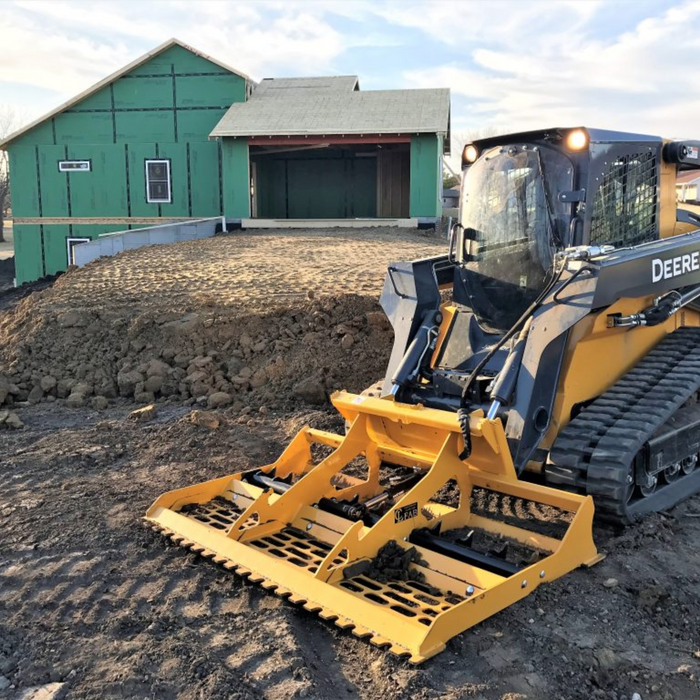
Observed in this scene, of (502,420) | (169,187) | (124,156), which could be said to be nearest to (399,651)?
(502,420)

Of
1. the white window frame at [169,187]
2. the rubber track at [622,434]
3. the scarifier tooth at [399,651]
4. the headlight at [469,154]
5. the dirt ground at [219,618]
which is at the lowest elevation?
the dirt ground at [219,618]

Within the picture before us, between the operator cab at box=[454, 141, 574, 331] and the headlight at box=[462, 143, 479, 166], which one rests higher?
the headlight at box=[462, 143, 479, 166]

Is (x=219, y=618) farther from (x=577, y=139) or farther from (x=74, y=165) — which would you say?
(x=74, y=165)

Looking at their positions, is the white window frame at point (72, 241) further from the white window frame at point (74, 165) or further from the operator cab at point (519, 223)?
the operator cab at point (519, 223)

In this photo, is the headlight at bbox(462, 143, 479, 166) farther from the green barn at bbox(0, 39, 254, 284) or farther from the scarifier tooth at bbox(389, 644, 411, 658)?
the green barn at bbox(0, 39, 254, 284)

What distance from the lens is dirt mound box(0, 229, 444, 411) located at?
25.7 feet

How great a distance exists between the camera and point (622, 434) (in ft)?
14.8

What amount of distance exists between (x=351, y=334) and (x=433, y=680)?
525 centimetres

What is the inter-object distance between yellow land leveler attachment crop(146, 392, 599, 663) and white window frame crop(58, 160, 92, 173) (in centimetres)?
1857

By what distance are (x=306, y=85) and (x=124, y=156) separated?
5.65 m

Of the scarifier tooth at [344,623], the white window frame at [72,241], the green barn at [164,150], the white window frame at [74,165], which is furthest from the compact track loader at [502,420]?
the white window frame at [74,165]

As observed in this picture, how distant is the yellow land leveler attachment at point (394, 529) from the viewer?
3553 mm

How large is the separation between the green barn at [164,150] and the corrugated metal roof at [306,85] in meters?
0.03

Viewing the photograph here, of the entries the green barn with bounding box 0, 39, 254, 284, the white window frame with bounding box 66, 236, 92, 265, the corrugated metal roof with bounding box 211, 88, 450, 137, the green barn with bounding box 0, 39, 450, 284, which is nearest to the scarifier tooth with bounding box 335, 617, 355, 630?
the corrugated metal roof with bounding box 211, 88, 450, 137
